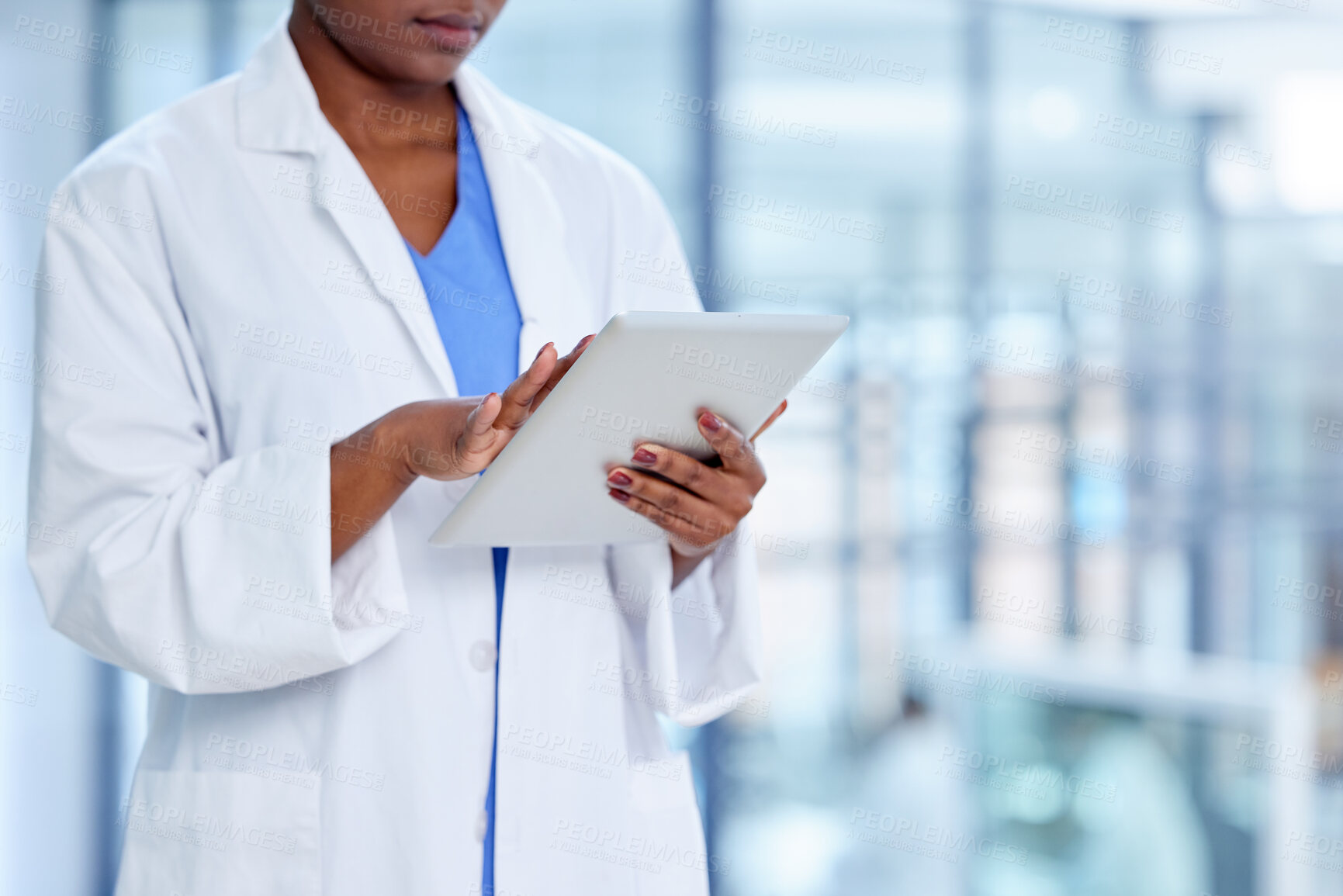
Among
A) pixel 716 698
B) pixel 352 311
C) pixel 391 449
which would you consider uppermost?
pixel 352 311

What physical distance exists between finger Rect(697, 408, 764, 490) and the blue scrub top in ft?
0.82

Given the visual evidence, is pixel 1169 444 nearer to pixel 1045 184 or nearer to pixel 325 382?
pixel 1045 184

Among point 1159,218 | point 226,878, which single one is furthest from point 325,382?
point 1159,218

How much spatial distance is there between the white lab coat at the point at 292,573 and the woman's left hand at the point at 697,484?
0.48 ft

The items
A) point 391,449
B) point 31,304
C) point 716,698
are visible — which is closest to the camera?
point 391,449

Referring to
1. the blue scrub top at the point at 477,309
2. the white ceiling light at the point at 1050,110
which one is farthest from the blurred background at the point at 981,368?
the blue scrub top at the point at 477,309

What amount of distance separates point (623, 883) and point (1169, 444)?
205 cm

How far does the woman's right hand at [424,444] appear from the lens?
0.78 m

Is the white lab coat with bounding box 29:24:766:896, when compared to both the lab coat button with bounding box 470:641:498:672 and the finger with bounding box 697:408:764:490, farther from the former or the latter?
the finger with bounding box 697:408:764:490

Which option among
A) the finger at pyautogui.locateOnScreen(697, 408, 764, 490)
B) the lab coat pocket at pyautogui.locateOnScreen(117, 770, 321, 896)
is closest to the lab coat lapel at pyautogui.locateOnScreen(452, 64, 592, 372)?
the finger at pyautogui.locateOnScreen(697, 408, 764, 490)

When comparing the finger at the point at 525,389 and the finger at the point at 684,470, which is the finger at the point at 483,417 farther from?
the finger at the point at 684,470

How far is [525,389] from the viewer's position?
2.55 ft

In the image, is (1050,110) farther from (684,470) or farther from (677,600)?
(684,470)

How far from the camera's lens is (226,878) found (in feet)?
3.05
